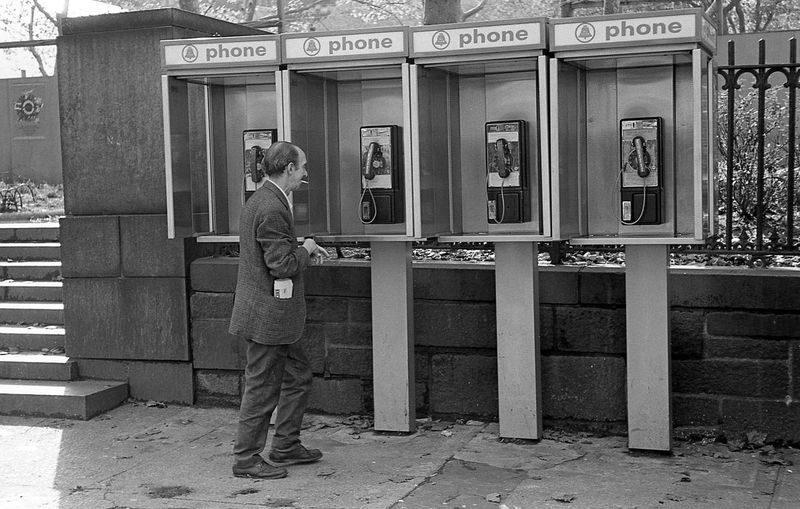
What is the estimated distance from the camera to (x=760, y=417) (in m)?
5.86

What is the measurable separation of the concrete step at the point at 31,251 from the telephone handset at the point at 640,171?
5374 millimetres

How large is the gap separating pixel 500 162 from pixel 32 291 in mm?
4416

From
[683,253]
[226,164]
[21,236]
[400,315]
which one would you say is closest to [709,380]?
[683,253]

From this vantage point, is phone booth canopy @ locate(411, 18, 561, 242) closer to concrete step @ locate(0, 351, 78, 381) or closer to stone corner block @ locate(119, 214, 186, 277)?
stone corner block @ locate(119, 214, 186, 277)

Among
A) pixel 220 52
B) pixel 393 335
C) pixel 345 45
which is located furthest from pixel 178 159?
pixel 393 335

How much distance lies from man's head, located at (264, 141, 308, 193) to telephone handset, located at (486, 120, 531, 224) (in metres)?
1.18

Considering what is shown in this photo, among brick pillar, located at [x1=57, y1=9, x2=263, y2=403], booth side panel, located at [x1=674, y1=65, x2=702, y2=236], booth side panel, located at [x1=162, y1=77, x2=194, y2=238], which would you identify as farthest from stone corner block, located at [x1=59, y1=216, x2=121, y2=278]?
booth side panel, located at [x1=674, y1=65, x2=702, y2=236]

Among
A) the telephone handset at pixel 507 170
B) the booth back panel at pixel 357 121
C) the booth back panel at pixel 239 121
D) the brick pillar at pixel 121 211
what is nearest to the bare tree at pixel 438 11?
the brick pillar at pixel 121 211

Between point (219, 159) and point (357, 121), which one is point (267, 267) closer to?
point (357, 121)

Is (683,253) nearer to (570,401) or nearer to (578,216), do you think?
(578,216)

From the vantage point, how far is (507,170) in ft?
19.6

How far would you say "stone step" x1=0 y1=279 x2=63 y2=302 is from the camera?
332 inches

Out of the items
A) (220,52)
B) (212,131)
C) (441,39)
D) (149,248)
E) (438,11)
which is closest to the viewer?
(441,39)

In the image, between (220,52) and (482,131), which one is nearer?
(220,52)
